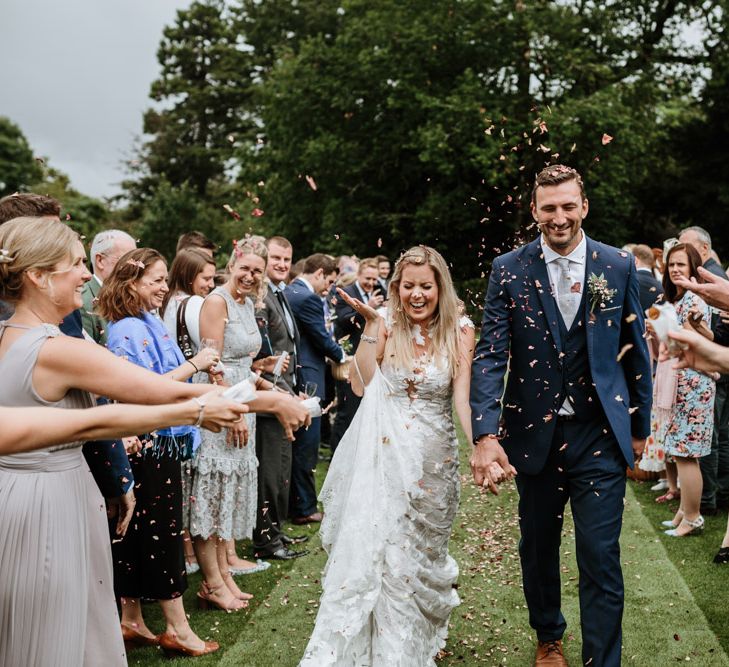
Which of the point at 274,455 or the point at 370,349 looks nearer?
the point at 370,349

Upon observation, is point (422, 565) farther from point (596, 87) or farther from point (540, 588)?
point (596, 87)

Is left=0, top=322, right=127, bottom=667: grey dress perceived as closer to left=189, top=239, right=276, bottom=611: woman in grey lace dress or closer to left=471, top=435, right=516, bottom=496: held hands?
left=471, top=435, right=516, bottom=496: held hands

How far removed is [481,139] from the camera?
2256cm

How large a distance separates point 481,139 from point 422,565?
19.8 metres

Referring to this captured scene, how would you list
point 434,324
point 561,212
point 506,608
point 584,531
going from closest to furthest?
point 584,531
point 561,212
point 434,324
point 506,608


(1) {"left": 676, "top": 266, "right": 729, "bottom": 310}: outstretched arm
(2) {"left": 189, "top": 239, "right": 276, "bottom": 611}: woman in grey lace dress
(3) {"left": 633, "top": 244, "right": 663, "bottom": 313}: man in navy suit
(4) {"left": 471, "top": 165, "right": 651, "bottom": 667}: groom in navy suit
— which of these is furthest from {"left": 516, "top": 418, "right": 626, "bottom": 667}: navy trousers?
(3) {"left": 633, "top": 244, "right": 663, "bottom": 313}: man in navy suit

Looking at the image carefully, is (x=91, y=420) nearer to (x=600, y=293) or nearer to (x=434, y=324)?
(x=434, y=324)

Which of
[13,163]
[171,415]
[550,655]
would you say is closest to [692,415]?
[550,655]

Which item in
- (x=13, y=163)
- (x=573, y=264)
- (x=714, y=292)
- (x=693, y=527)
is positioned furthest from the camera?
(x=13, y=163)

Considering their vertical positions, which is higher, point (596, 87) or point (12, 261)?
point (596, 87)

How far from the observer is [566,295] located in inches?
162

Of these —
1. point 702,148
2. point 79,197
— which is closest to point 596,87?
point 702,148

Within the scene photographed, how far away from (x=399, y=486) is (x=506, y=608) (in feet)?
5.13

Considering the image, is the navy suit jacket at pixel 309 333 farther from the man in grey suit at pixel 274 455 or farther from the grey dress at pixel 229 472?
the grey dress at pixel 229 472
